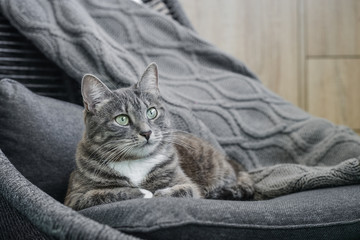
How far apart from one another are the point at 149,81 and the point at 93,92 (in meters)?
0.16

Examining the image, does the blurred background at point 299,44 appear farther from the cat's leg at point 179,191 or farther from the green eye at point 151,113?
the cat's leg at point 179,191

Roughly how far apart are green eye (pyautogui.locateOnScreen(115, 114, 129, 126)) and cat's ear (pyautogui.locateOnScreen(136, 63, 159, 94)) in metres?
0.11

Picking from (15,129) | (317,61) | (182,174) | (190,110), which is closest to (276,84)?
(317,61)

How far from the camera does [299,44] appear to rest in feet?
7.96

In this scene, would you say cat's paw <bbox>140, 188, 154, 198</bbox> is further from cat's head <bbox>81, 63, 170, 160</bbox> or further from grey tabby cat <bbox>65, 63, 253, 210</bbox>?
cat's head <bbox>81, 63, 170, 160</bbox>

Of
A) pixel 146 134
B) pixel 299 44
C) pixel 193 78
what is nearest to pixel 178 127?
pixel 193 78

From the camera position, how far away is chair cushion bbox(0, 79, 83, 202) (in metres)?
1.15

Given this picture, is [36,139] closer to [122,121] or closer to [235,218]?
[122,121]

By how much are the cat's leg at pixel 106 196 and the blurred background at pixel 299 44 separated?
1518 mm

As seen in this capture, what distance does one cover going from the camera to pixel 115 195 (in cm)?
93

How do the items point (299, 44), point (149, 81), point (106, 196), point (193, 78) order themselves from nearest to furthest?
point (106, 196)
point (149, 81)
point (193, 78)
point (299, 44)

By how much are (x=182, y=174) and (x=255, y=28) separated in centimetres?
147

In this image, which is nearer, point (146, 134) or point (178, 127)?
point (146, 134)

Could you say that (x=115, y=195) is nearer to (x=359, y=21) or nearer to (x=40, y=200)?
(x=40, y=200)
